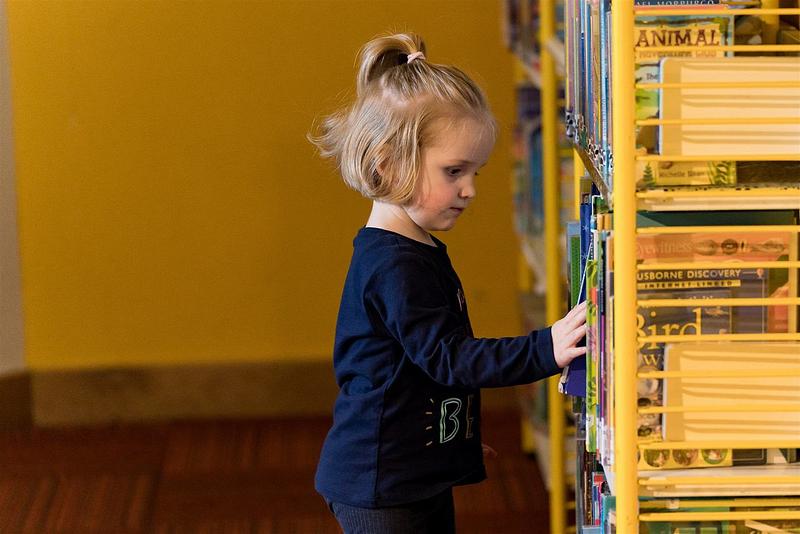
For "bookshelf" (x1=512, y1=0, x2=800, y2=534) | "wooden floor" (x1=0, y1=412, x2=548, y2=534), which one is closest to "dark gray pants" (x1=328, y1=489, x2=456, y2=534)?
"bookshelf" (x1=512, y1=0, x2=800, y2=534)

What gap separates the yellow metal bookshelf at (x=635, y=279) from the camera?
4.01 feet

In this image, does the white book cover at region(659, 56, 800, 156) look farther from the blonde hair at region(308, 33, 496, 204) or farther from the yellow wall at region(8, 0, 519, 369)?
the yellow wall at region(8, 0, 519, 369)

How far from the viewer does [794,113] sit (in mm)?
1281

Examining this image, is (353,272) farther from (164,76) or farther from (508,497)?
(164,76)

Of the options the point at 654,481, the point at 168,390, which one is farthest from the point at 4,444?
the point at 654,481

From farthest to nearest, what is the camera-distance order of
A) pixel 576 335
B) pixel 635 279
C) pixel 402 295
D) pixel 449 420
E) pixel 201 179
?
pixel 201 179
pixel 449 420
pixel 402 295
pixel 576 335
pixel 635 279

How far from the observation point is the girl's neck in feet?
5.29

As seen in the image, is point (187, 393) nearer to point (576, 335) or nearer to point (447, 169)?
point (447, 169)

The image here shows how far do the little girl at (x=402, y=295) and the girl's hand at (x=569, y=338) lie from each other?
15 cm

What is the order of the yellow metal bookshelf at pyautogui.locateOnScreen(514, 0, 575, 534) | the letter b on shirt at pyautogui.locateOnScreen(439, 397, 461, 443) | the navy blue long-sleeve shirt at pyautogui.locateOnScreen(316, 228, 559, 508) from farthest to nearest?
the yellow metal bookshelf at pyautogui.locateOnScreen(514, 0, 575, 534), the letter b on shirt at pyautogui.locateOnScreen(439, 397, 461, 443), the navy blue long-sleeve shirt at pyautogui.locateOnScreen(316, 228, 559, 508)

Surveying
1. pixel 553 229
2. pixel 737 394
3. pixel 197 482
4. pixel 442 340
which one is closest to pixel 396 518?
pixel 442 340

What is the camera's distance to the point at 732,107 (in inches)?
50.8

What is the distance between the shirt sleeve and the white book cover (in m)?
0.31

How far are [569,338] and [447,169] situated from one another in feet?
1.02
